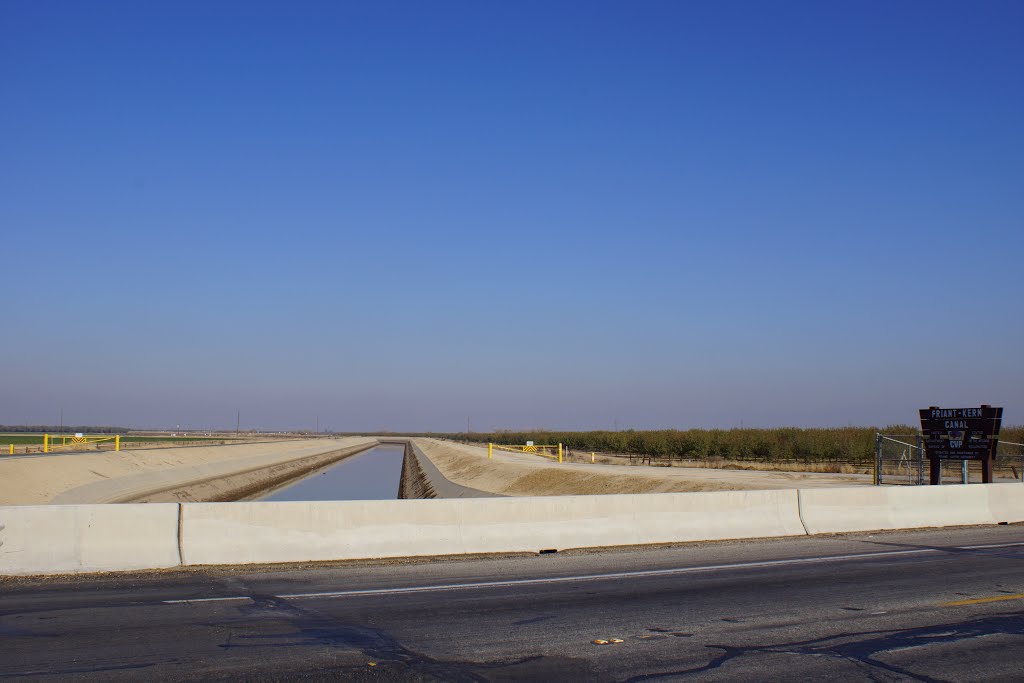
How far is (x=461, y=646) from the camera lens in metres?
7.86

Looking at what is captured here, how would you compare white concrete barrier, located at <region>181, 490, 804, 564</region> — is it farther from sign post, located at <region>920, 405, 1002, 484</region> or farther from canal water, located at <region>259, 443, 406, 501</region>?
canal water, located at <region>259, 443, 406, 501</region>

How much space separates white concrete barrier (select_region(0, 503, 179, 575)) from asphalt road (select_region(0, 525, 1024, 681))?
41 cm

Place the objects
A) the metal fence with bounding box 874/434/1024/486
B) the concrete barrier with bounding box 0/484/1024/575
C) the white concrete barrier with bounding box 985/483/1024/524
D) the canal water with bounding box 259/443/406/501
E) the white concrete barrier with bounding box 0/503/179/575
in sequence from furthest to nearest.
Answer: the canal water with bounding box 259/443/406/501, the metal fence with bounding box 874/434/1024/486, the white concrete barrier with bounding box 985/483/1024/524, the concrete barrier with bounding box 0/484/1024/575, the white concrete barrier with bounding box 0/503/179/575

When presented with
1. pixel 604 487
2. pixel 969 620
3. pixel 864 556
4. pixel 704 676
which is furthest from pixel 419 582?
pixel 604 487

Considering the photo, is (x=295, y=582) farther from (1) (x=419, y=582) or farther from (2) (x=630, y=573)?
(2) (x=630, y=573)

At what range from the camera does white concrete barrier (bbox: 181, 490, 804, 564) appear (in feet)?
41.8

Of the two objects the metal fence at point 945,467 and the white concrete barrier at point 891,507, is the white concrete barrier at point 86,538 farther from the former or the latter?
the metal fence at point 945,467

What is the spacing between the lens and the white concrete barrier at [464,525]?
12.7 meters

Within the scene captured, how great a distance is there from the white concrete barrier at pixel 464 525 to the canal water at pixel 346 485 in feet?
96.6

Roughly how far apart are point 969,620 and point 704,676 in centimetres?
415

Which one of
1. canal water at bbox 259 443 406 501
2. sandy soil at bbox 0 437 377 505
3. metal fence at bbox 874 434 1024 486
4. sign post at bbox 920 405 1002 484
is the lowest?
canal water at bbox 259 443 406 501

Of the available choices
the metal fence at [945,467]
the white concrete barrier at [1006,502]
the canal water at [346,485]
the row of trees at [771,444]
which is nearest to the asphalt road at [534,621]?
the white concrete barrier at [1006,502]

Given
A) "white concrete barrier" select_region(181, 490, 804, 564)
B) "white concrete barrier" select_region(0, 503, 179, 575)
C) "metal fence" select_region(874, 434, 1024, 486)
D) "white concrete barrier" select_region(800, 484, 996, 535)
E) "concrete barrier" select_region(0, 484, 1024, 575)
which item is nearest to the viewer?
"white concrete barrier" select_region(0, 503, 179, 575)

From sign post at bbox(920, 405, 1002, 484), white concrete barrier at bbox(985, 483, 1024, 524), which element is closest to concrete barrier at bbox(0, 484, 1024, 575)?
white concrete barrier at bbox(985, 483, 1024, 524)
